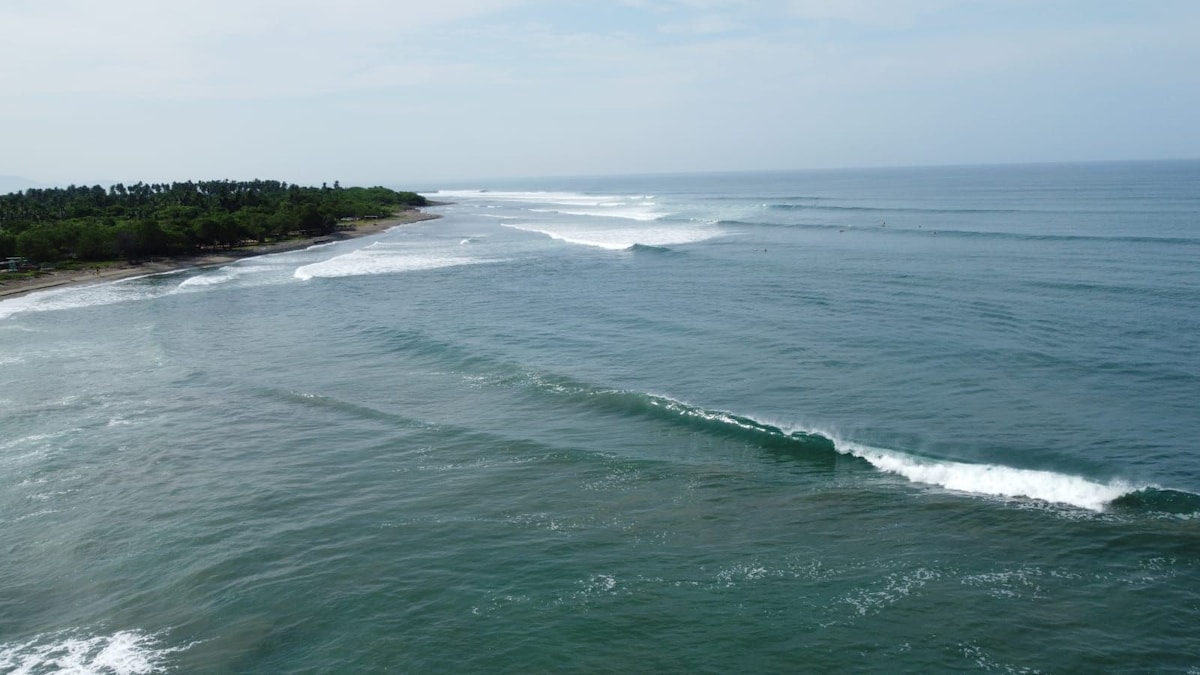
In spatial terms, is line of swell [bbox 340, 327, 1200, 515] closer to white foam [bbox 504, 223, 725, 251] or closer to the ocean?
the ocean

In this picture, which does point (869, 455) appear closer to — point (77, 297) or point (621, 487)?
point (621, 487)

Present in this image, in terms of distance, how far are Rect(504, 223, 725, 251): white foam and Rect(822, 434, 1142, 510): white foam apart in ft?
208

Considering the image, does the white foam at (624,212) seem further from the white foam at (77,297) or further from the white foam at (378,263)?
the white foam at (77,297)

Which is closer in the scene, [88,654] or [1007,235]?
[88,654]

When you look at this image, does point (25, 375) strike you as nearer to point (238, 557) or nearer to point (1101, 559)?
point (238, 557)

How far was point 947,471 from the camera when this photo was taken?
24.0 m

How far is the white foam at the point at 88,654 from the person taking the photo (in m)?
16.2

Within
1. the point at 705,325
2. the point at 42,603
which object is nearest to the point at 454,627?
the point at 42,603

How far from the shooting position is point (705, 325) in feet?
149

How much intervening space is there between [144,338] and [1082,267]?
62175 mm

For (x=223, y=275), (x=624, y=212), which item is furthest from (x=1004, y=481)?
(x=624, y=212)

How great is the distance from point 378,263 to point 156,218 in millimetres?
39053

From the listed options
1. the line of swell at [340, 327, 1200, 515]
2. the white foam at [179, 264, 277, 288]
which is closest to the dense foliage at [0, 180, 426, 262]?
the white foam at [179, 264, 277, 288]

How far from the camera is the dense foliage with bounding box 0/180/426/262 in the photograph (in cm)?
8194
